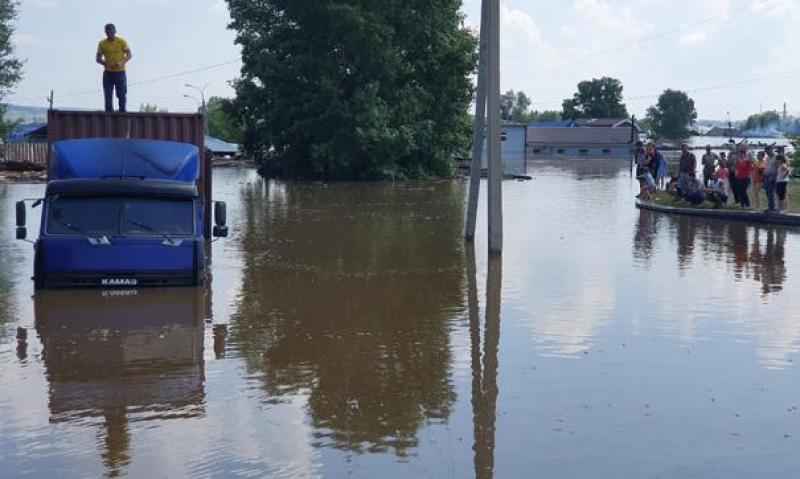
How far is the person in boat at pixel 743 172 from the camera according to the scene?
2641 centimetres

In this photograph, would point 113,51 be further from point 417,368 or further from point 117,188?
point 417,368

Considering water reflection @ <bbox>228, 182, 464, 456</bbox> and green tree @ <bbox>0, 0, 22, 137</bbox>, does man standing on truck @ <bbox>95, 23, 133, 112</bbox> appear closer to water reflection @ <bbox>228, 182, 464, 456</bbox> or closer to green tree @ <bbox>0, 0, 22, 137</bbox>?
water reflection @ <bbox>228, 182, 464, 456</bbox>

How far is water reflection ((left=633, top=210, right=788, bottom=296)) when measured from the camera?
1734 cm

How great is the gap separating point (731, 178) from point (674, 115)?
161544 mm

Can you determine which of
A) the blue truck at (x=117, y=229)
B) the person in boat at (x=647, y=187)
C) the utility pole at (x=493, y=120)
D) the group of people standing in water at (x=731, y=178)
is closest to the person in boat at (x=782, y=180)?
the group of people standing in water at (x=731, y=178)

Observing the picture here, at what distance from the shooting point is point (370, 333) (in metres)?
12.3

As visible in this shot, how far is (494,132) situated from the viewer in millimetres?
19484

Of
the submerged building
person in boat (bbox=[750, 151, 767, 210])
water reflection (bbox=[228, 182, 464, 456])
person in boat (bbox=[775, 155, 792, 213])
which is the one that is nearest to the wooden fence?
water reflection (bbox=[228, 182, 464, 456])

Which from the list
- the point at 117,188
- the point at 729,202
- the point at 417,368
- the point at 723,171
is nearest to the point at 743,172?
the point at 723,171

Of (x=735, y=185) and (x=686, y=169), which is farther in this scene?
(x=686, y=169)

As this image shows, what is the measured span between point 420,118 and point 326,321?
4007cm

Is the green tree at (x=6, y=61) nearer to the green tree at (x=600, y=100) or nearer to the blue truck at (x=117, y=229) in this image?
the blue truck at (x=117, y=229)

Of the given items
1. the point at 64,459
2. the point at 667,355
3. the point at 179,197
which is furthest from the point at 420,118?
the point at 64,459

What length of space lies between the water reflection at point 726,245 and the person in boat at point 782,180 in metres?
1.15
